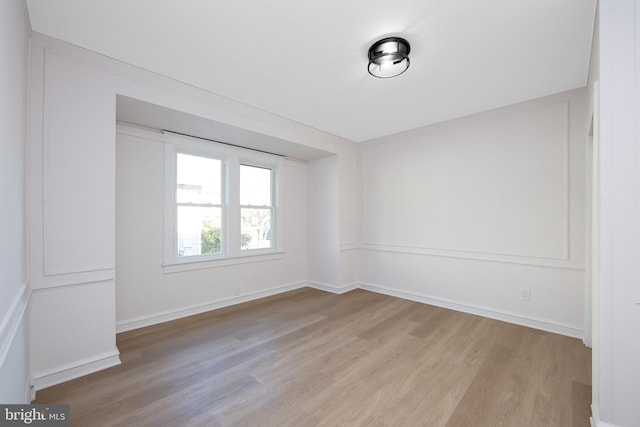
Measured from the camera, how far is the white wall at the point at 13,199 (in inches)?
48.6

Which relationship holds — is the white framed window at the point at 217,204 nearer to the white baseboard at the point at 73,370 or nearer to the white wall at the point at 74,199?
the white wall at the point at 74,199

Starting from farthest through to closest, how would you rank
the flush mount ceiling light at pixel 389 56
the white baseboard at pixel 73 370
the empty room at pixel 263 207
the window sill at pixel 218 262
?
the window sill at pixel 218 262 → the flush mount ceiling light at pixel 389 56 → the white baseboard at pixel 73 370 → the empty room at pixel 263 207

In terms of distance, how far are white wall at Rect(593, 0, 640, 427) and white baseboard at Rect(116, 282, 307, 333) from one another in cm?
379

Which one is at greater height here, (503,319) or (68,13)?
(68,13)

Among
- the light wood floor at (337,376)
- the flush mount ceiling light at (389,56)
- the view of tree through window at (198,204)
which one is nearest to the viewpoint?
the light wood floor at (337,376)

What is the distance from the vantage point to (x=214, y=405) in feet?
6.15

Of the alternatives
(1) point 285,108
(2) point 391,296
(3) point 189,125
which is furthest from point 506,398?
(3) point 189,125

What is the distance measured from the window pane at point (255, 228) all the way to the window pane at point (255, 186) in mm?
143

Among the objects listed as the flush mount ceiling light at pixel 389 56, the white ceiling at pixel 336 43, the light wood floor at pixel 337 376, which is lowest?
the light wood floor at pixel 337 376

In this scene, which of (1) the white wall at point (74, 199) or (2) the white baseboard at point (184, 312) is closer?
(1) the white wall at point (74, 199)

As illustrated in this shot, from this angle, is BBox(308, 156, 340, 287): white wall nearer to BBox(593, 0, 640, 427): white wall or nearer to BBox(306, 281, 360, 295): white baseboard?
BBox(306, 281, 360, 295): white baseboard

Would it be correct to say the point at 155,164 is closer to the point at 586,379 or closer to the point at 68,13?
the point at 68,13

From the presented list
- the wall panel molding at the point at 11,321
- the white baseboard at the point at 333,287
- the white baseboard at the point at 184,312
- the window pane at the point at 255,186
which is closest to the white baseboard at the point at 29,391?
the wall panel molding at the point at 11,321

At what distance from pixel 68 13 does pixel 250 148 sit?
250 cm
